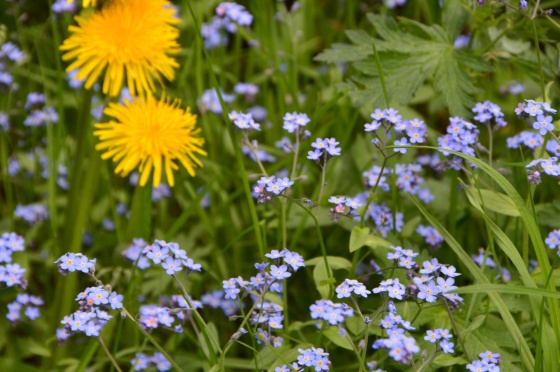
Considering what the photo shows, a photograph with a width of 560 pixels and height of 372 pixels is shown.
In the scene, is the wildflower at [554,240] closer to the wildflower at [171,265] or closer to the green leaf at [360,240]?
the green leaf at [360,240]

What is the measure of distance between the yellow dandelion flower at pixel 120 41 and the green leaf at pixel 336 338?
0.75 metres

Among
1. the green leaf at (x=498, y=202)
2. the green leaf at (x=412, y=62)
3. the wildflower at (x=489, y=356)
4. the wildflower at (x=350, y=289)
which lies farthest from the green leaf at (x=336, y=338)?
the green leaf at (x=412, y=62)

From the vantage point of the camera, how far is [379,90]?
213 cm

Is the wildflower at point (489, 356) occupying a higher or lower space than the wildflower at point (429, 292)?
lower

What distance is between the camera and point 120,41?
1976 mm

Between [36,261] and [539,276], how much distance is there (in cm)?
160

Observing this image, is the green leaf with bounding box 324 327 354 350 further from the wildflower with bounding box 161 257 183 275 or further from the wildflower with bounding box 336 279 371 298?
the wildflower with bounding box 161 257 183 275

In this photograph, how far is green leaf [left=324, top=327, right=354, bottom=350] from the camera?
1647 mm

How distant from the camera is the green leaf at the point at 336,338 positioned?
5.41 feet

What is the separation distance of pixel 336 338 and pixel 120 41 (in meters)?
0.90

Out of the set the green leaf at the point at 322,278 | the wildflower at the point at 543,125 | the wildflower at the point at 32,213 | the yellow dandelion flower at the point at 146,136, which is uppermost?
the wildflower at the point at 32,213

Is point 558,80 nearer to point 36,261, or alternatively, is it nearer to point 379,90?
point 379,90

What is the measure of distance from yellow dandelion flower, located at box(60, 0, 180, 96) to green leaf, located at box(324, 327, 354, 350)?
752 millimetres

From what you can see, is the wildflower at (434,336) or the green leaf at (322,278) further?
the green leaf at (322,278)
